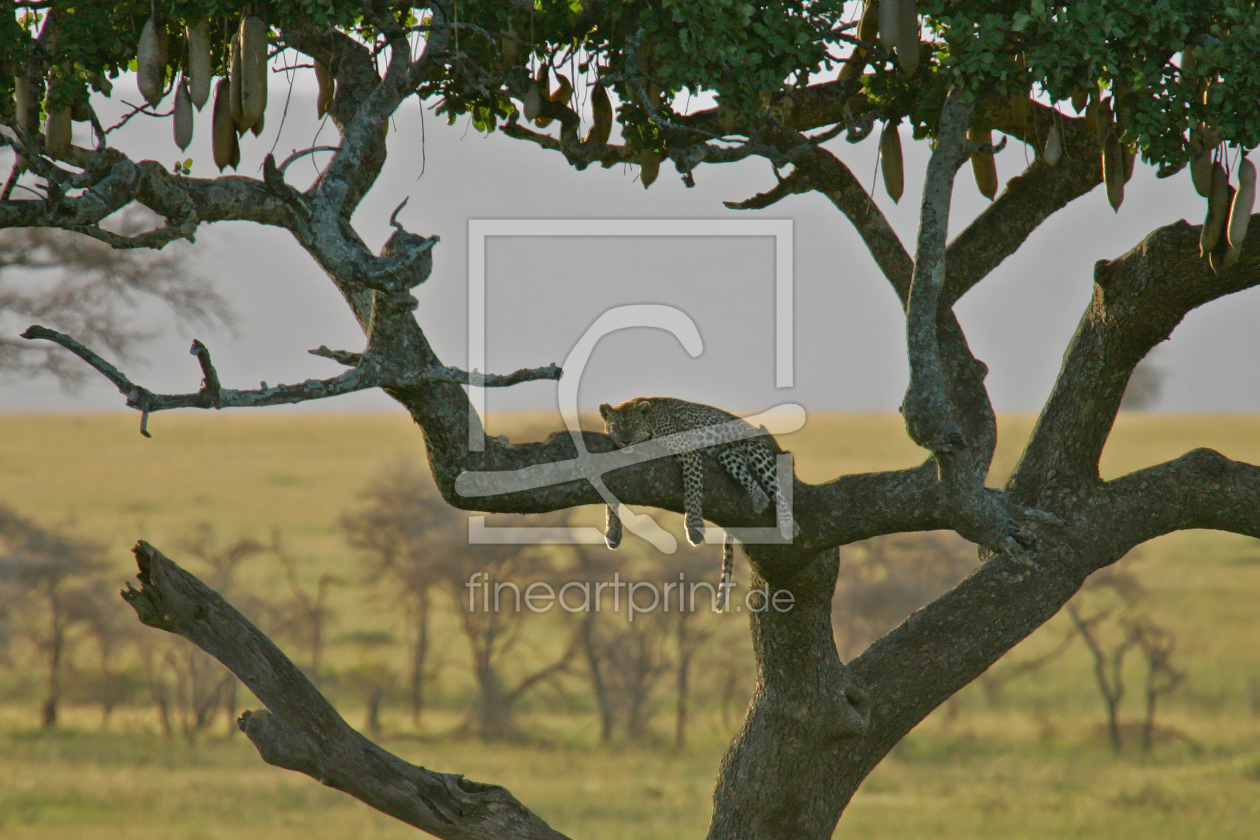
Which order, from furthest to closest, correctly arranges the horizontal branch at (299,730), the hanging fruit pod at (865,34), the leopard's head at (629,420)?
the leopard's head at (629,420) → the hanging fruit pod at (865,34) → the horizontal branch at (299,730)

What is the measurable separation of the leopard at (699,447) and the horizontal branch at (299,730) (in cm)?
134

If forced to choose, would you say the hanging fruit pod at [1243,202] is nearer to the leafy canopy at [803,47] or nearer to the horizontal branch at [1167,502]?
the leafy canopy at [803,47]

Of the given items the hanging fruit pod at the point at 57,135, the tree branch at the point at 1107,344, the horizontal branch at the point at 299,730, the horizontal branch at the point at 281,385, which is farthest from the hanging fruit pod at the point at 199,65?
the tree branch at the point at 1107,344

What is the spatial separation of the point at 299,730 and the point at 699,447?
1943 millimetres

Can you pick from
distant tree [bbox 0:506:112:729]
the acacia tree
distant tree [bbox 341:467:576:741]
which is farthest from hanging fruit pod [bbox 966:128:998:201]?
distant tree [bbox 0:506:112:729]

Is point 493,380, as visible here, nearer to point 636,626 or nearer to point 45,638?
point 636,626

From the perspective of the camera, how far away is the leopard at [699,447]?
4895 mm

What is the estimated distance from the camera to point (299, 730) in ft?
14.9

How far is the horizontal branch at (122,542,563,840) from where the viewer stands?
14.7ft

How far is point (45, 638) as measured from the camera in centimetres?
1449

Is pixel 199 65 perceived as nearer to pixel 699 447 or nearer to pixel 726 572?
→ pixel 699 447

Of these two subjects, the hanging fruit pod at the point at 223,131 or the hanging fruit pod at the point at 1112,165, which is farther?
the hanging fruit pod at the point at 1112,165

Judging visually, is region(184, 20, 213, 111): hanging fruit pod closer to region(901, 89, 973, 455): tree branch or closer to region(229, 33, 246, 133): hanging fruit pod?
region(229, 33, 246, 133): hanging fruit pod

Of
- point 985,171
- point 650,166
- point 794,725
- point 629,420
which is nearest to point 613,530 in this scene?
point 629,420
